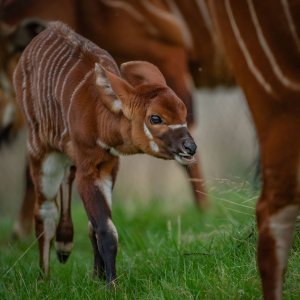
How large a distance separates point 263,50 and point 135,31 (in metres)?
3.89

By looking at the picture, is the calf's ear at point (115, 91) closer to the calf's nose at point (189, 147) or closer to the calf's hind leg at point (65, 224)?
the calf's nose at point (189, 147)

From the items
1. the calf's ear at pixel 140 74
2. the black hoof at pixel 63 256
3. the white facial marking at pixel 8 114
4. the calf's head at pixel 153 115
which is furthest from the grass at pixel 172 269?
the white facial marking at pixel 8 114

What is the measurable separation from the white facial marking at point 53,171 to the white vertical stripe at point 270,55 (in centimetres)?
153

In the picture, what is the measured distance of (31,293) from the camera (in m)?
4.43

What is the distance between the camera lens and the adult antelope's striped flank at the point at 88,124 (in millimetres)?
4168

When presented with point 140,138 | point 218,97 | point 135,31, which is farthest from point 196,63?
point 140,138

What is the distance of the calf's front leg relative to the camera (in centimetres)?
432

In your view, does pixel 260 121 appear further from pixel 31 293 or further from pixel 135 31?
pixel 135 31

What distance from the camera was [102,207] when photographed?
4.38 metres

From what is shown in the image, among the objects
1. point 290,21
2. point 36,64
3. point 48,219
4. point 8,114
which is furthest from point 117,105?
point 8,114

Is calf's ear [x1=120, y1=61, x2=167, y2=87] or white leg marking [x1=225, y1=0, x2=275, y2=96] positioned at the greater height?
white leg marking [x1=225, y1=0, x2=275, y2=96]

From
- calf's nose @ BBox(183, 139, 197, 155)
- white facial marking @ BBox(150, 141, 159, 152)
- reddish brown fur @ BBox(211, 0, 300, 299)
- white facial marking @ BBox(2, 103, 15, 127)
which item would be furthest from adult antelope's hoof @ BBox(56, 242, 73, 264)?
white facial marking @ BBox(2, 103, 15, 127)

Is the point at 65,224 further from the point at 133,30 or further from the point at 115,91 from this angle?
the point at 133,30

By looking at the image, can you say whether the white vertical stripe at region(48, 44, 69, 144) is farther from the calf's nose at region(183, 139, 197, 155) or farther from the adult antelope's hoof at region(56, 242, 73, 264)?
the calf's nose at region(183, 139, 197, 155)
